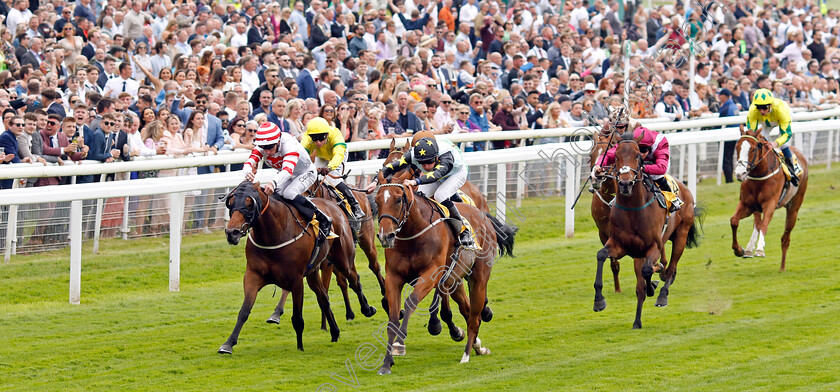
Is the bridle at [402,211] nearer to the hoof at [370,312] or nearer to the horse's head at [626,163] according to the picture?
the hoof at [370,312]

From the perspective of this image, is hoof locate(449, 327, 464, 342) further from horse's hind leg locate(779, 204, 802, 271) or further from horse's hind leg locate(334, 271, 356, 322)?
horse's hind leg locate(779, 204, 802, 271)

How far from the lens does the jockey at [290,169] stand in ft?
26.6

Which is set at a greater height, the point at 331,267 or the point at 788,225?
the point at 788,225

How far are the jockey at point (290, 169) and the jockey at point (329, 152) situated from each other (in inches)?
16.1

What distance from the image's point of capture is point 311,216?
27.1 ft

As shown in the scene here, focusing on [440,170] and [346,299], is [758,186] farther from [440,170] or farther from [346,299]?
[440,170]

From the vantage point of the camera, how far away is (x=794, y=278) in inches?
436

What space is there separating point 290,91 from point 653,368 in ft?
22.0

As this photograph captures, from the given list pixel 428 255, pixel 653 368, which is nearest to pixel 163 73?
pixel 428 255

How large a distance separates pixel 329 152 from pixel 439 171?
160 centimetres

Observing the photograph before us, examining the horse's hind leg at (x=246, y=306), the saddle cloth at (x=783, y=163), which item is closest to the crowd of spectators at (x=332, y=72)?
the saddle cloth at (x=783, y=163)

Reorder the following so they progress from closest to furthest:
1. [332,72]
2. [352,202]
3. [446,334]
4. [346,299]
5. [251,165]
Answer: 1. [251,165]
2. [446,334]
3. [346,299]
4. [352,202]
5. [332,72]

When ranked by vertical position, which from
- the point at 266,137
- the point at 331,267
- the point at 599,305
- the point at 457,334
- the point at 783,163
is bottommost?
the point at 457,334

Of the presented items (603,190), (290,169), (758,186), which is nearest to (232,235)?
(290,169)
